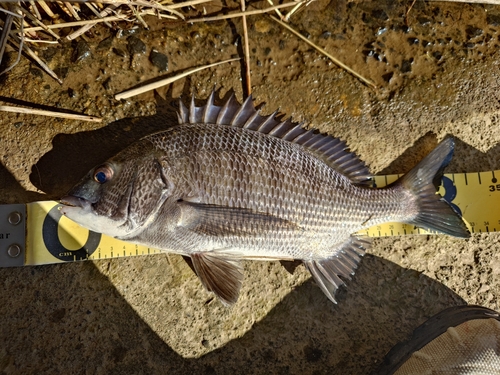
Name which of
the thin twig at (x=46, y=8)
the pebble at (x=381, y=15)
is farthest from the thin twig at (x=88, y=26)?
the pebble at (x=381, y=15)

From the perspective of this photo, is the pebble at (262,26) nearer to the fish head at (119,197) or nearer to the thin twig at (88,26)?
the thin twig at (88,26)

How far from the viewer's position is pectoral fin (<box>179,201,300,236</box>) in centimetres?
228

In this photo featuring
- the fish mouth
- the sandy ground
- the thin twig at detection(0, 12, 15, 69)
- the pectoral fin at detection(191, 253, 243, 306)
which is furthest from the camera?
the sandy ground

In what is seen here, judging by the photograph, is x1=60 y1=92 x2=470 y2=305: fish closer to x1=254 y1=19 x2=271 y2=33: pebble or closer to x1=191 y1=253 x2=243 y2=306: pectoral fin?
x1=191 y1=253 x2=243 y2=306: pectoral fin

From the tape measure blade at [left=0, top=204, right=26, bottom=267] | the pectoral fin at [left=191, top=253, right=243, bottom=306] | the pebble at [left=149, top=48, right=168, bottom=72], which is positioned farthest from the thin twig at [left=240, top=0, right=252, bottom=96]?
the tape measure blade at [left=0, top=204, right=26, bottom=267]

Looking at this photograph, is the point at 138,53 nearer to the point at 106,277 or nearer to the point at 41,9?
the point at 41,9

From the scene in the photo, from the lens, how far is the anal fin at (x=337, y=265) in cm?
257

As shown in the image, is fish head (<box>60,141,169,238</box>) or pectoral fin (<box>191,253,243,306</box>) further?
pectoral fin (<box>191,253,243,306</box>)

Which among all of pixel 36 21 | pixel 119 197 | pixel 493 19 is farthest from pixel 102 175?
pixel 493 19

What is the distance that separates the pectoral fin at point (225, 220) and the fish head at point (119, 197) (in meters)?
0.21

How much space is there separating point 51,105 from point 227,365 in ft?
7.91

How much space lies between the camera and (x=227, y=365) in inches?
104

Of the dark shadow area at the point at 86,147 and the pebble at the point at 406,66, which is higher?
the pebble at the point at 406,66

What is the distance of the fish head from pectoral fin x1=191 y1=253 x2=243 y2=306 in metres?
0.47
